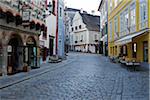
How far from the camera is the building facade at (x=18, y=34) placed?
1582 centimetres

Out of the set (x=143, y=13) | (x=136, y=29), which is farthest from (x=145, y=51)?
(x=143, y=13)

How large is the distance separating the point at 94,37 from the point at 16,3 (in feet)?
181

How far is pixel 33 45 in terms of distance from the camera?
2139 centimetres

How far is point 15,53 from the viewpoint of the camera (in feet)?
61.0

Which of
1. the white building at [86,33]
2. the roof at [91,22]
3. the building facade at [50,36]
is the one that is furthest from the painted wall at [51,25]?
the roof at [91,22]

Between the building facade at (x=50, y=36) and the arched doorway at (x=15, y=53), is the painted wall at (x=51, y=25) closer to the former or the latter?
the building facade at (x=50, y=36)

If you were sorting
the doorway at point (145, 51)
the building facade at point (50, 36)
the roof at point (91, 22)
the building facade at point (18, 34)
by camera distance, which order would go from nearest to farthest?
the building facade at point (18, 34)
the doorway at point (145, 51)
the building facade at point (50, 36)
the roof at point (91, 22)

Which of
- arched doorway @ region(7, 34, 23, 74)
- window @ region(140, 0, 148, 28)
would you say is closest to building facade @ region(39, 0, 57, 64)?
→ arched doorway @ region(7, 34, 23, 74)

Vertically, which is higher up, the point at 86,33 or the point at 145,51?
the point at 86,33

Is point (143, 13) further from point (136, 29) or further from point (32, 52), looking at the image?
point (32, 52)

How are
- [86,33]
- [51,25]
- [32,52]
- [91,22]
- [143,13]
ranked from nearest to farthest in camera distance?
[32,52], [143,13], [51,25], [86,33], [91,22]

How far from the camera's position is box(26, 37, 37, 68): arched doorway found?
68.2 ft

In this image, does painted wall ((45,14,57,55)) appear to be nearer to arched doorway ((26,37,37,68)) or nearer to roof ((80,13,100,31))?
Result: arched doorway ((26,37,37,68))

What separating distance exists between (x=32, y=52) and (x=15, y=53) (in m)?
2.86
